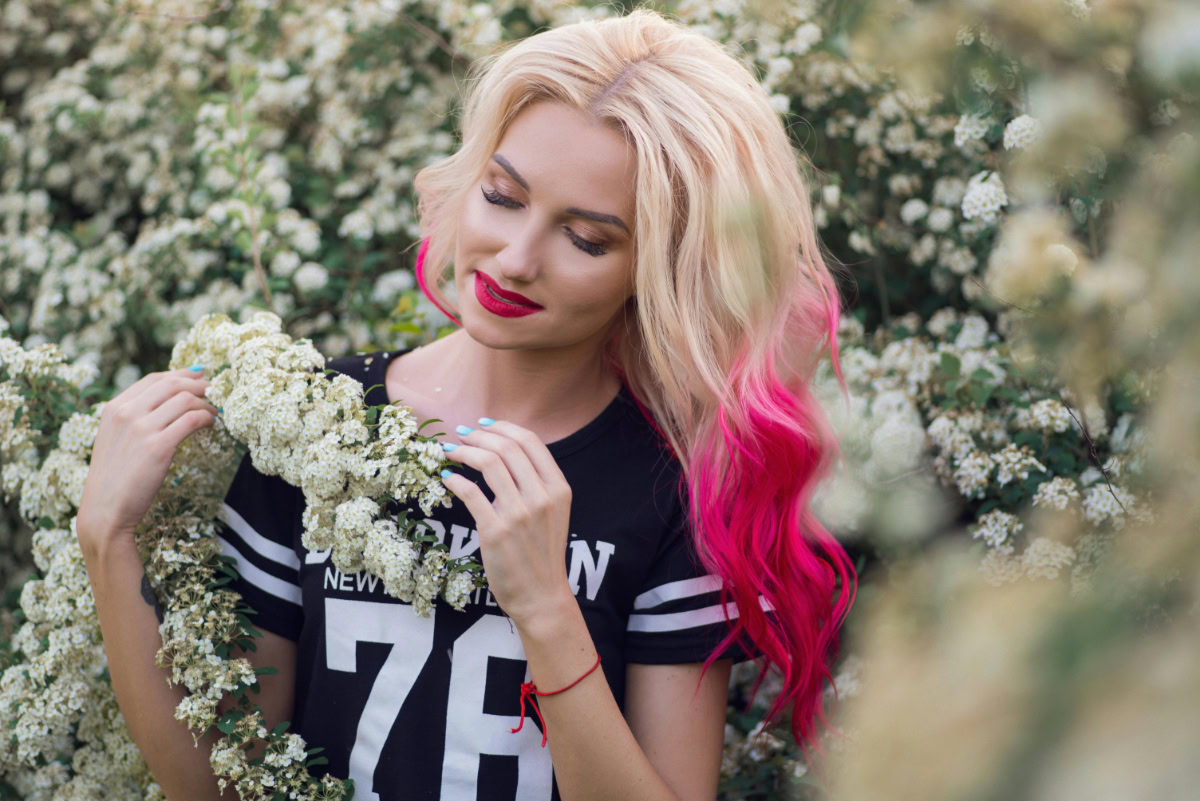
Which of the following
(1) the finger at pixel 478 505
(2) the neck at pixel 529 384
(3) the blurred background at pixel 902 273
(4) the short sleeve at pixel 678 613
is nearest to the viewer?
(3) the blurred background at pixel 902 273

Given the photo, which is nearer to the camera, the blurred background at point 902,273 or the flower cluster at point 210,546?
the blurred background at point 902,273

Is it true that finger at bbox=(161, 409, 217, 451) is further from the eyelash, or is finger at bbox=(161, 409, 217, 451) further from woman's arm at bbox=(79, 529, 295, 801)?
the eyelash

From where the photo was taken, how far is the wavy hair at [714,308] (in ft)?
5.60

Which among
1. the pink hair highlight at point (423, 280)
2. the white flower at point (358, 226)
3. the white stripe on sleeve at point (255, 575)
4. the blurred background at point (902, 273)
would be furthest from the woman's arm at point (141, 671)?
the white flower at point (358, 226)

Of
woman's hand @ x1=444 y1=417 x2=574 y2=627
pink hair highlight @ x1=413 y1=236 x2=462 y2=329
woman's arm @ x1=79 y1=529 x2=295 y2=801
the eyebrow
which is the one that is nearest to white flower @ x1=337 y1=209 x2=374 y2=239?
pink hair highlight @ x1=413 y1=236 x2=462 y2=329

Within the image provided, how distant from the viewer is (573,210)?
165 centimetres

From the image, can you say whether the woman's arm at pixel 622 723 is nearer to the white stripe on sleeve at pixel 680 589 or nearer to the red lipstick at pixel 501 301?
the white stripe on sleeve at pixel 680 589

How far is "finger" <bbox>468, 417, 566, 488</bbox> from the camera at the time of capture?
1.56 m

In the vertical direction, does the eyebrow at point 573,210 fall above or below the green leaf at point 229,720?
above

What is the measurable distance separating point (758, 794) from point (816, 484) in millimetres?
986

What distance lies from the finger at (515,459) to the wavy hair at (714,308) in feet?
1.21

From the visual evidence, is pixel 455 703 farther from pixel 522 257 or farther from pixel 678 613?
pixel 522 257

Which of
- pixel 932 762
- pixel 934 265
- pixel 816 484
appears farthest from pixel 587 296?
pixel 934 265

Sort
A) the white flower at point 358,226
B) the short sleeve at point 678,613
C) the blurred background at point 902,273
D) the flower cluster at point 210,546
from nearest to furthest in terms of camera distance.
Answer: the blurred background at point 902,273, the flower cluster at point 210,546, the short sleeve at point 678,613, the white flower at point 358,226
